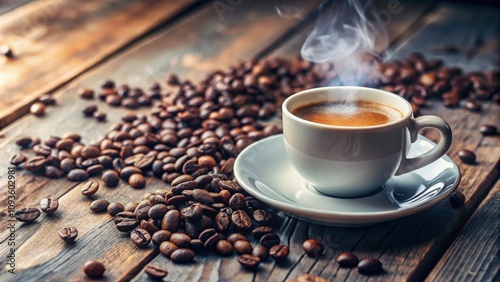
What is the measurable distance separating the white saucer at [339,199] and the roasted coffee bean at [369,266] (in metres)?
0.07

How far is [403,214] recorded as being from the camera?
4.01ft

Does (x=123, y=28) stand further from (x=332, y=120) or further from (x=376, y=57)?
(x=332, y=120)

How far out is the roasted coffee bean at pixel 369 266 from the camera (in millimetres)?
1184

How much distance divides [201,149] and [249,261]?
50 centimetres

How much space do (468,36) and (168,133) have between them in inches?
55.0

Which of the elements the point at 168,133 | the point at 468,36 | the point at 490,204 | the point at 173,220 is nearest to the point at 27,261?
the point at 173,220

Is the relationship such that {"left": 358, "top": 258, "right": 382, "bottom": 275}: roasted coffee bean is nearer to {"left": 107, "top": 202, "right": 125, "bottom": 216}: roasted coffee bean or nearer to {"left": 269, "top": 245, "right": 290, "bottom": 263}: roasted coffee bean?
{"left": 269, "top": 245, "right": 290, "bottom": 263}: roasted coffee bean

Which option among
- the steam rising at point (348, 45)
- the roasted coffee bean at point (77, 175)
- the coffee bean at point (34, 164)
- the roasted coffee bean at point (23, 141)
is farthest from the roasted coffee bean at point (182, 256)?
the steam rising at point (348, 45)

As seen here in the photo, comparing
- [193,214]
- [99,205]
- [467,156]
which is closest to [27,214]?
[99,205]

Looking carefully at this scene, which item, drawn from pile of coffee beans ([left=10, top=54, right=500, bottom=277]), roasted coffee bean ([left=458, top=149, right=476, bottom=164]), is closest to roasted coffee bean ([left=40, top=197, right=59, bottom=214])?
pile of coffee beans ([left=10, top=54, right=500, bottom=277])

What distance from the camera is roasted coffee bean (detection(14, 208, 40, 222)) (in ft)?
4.57

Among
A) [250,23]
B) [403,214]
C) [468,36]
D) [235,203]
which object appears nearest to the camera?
[403,214]

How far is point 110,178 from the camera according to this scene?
5.09 ft

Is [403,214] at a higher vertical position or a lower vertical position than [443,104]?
higher
